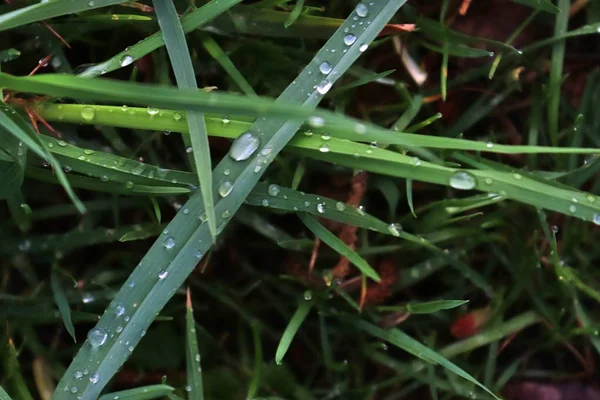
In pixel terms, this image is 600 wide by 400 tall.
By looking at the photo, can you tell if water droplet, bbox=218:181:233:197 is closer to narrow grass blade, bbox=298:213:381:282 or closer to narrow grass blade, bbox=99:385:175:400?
narrow grass blade, bbox=298:213:381:282

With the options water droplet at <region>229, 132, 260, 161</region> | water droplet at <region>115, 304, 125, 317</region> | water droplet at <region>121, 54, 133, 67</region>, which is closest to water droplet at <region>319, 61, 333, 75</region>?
water droplet at <region>229, 132, 260, 161</region>

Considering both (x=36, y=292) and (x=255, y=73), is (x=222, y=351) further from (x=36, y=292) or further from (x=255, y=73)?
(x=255, y=73)

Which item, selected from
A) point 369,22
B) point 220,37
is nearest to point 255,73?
point 220,37

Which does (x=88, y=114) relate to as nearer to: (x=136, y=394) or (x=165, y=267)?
(x=165, y=267)

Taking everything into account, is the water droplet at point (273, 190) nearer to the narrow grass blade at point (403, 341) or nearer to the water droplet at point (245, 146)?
the water droplet at point (245, 146)

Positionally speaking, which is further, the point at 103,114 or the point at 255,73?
the point at 255,73

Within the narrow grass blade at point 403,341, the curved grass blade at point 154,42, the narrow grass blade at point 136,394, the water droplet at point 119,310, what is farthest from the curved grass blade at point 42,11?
the narrow grass blade at point 403,341
